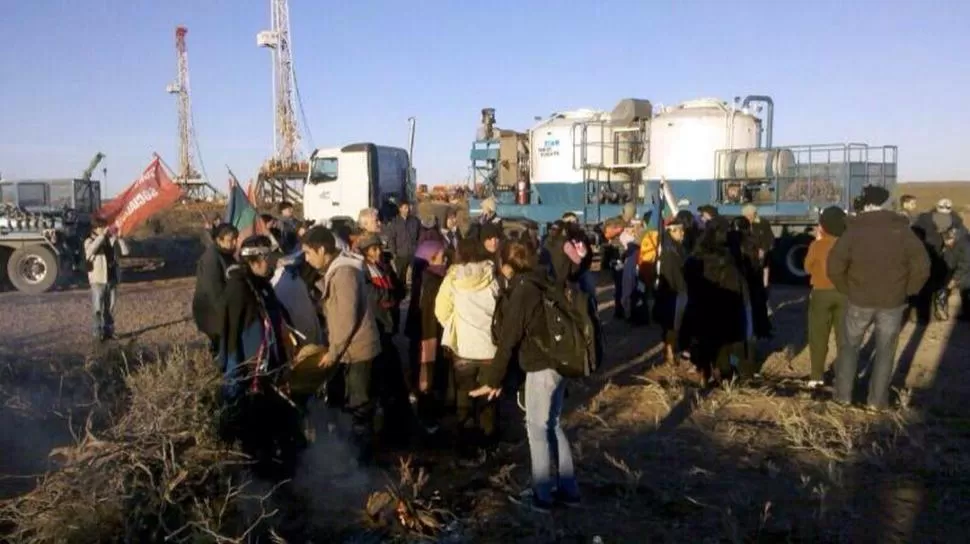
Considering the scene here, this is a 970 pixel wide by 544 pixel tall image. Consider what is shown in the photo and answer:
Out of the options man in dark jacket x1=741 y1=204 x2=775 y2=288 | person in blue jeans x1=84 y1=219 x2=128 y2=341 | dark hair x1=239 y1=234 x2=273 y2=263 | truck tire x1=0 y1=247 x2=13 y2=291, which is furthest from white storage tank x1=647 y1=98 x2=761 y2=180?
dark hair x1=239 y1=234 x2=273 y2=263

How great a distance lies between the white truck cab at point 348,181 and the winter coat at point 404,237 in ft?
26.4

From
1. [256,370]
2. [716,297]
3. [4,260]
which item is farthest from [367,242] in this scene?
[4,260]

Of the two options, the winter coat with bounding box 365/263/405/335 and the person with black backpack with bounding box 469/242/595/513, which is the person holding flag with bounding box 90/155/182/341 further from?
the person with black backpack with bounding box 469/242/595/513

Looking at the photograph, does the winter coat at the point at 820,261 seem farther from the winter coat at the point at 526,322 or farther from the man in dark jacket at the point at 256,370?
the man in dark jacket at the point at 256,370

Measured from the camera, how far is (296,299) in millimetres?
6445

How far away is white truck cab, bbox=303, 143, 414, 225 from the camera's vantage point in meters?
21.1

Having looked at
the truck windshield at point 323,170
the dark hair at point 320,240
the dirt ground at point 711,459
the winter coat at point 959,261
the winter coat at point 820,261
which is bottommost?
the dirt ground at point 711,459

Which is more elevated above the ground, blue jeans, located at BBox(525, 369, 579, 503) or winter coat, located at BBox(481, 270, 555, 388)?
winter coat, located at BBox(481, 270, 555, 388)

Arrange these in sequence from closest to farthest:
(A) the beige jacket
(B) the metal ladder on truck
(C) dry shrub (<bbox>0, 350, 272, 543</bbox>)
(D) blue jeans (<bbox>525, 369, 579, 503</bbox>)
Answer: (C) dry shrub (<bbox>0, 350, 272, 543</bbox>) < (D) blue jeans (<bbox>525, 369, 579, 503</bbox>) < (A) the beige jacket < (B) the metal ladder on truck

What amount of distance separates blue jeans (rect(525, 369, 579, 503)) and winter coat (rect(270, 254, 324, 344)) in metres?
1.76

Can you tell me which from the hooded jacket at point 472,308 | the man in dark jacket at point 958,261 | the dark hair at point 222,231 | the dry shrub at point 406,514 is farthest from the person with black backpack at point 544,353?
the man in dark jacket at point 958,261

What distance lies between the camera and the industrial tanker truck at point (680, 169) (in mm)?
17219

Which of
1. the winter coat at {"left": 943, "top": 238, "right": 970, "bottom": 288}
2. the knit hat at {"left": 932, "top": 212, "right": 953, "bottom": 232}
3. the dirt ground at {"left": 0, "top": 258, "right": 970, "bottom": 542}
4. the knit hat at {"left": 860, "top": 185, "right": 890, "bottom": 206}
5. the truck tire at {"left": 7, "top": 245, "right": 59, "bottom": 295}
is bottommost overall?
the dirt ground at {"left": 0, "top": 258, "right": 970, "bottom": 542}

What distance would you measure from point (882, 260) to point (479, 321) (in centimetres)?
319
